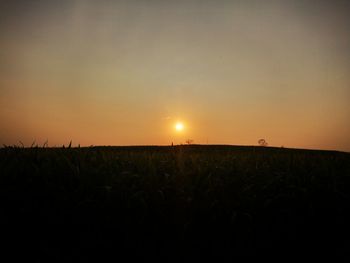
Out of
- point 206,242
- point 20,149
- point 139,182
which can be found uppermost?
point 20,149

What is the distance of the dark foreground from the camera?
471 cm

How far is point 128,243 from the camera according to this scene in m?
4.70

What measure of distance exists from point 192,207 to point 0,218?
9.89 feet

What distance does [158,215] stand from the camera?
16.6 feet

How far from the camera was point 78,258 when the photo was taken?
14.9 feet

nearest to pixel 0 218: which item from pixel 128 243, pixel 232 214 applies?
pixel 128 243

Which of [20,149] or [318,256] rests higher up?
[20,149]

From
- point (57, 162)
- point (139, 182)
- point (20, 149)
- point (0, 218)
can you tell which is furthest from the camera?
point (20, 149)

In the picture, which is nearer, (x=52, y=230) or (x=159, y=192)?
(x=52, y=230)

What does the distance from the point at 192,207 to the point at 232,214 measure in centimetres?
67

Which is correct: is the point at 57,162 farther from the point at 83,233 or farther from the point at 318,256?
the point at 318,256

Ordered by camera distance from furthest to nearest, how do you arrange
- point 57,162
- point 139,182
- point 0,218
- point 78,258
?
point 57,162
point 139,182
point 0,218
point 78,258

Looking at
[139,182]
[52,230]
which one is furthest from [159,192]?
[52,230]

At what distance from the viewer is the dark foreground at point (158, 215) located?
15.5 feet
